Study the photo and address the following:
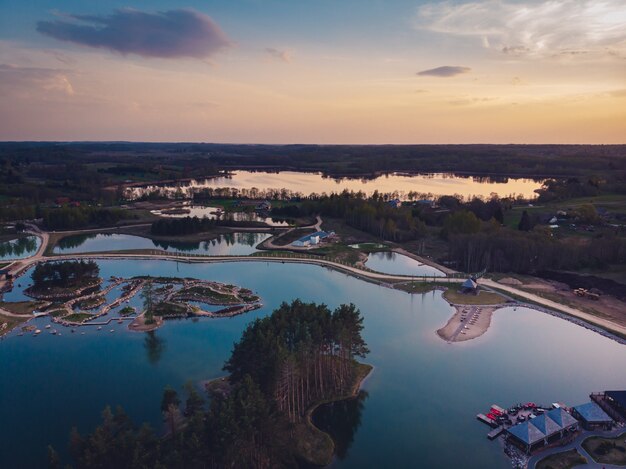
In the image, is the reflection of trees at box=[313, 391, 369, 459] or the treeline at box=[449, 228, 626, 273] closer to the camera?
the reflection of trees at box=[313, 391, 369, 459]

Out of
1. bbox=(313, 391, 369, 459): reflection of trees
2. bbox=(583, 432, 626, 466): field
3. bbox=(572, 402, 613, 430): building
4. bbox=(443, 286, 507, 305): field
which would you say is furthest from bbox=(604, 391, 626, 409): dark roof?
bbox=(443, 286, 507, 305): field

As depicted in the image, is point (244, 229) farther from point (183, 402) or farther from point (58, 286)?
point (183, 402)

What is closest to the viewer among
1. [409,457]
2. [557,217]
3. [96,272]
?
[409,457]

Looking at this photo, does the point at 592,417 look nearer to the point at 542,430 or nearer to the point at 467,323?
the point at 542,430

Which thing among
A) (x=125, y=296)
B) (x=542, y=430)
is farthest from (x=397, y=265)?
(x=542, y=430)

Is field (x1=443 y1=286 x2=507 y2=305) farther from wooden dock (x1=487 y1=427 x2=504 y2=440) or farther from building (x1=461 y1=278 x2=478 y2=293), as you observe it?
wooden dock (x1=487 y1=427 x2=504 y2=440)

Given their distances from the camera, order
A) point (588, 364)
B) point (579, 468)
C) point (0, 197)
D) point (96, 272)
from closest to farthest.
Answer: point (579, 468) < point (588, 364) < point (96, 272) < point (0, 197)

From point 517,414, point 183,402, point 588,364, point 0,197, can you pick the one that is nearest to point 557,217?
point 588,364

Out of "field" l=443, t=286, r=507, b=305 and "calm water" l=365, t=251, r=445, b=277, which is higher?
"field" l=443, t=286, r=507, b=305
